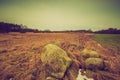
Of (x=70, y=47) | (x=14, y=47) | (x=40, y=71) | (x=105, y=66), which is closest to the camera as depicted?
(x=40, y=71)

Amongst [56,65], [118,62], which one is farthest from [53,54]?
[118,62]

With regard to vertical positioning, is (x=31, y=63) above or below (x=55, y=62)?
below

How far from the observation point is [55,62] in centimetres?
816

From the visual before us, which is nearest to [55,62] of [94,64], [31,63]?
[31,63]

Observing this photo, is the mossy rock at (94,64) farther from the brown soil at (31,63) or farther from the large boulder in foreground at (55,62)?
the large boulder in foreground at (55,62)

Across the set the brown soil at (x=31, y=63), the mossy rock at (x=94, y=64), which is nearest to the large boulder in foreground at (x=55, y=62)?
the brown soil at (x=31, y=63)

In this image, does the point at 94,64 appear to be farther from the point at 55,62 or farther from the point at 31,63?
the point at 31,63

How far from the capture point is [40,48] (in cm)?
1062

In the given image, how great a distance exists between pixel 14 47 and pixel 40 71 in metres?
3.60

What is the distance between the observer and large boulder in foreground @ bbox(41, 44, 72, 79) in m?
7.89

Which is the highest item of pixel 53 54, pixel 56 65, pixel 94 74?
pixel 53 54

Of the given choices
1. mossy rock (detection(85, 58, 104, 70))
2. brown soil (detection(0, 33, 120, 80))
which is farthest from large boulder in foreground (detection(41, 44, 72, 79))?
mossy rock (detection(85, 58, 104, 70))

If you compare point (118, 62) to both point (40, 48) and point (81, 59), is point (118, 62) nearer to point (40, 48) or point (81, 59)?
point (81, 59)

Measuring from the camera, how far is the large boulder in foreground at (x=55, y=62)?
7.89 meters
